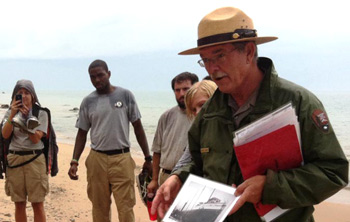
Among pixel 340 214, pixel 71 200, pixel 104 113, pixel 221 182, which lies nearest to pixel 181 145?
pixel 104 113

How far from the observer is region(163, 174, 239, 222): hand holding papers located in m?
1.54

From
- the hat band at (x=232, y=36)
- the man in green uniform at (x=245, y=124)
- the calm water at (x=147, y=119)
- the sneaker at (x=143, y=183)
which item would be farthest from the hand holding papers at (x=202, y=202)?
the calm water at (x=147, y=119)

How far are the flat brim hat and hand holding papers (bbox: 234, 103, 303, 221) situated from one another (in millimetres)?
420

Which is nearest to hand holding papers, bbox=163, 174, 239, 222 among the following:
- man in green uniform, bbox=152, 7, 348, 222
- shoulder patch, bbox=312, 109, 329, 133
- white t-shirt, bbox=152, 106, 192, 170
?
man in green uniform, bbox=152, 7, 348, 222

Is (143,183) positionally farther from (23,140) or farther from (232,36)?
(232,36)

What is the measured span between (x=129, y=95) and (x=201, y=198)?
315 cm

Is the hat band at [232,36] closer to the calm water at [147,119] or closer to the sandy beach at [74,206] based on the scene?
the sandy beach at [74,206]

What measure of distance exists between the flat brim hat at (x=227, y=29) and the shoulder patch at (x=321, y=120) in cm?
44

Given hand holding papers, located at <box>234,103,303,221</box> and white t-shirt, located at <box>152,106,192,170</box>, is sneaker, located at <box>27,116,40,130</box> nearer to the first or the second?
white t-shirt, located at <box>152,106,192,170</box>

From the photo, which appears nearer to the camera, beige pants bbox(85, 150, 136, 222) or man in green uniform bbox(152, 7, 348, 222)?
man in green uniform bbox(152, 7, 348, 222)

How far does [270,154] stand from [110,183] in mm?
3344

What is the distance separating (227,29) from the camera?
1721 mm

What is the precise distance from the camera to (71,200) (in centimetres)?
691

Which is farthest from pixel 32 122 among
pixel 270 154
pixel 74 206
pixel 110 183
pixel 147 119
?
pixel 147 119
